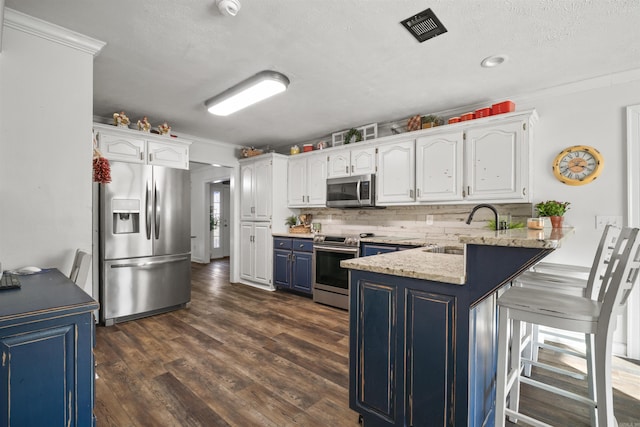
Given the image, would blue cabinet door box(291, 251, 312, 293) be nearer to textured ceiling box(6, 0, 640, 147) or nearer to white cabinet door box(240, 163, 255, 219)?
white cabinet door box(240, 163, 255, 219)

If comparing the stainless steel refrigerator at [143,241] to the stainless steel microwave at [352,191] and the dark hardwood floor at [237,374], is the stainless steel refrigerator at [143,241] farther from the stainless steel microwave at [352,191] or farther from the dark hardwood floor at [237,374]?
the stainless steel microwave at [352,191]

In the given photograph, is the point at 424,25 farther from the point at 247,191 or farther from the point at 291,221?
the point at 247,191

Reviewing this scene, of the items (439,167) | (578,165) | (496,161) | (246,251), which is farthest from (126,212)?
(578,165)

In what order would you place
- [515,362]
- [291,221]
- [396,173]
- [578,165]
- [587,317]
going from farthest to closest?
[291,221]
[396,173]
[578,165]
[515,362]
[587,317]

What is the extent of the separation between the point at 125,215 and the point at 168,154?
0.95 metres

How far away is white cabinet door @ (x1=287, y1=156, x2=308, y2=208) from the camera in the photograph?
190 inches

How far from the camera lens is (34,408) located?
1122mm

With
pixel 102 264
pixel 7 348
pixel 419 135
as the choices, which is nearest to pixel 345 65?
pixel 419 135

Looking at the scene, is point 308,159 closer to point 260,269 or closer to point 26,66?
point 260,269

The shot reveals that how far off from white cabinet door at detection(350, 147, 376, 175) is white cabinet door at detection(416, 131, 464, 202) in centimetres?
63

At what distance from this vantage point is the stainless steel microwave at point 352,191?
13.1ft

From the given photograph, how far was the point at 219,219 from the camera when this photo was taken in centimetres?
866

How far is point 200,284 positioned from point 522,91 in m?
5.41

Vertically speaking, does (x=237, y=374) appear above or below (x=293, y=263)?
below
